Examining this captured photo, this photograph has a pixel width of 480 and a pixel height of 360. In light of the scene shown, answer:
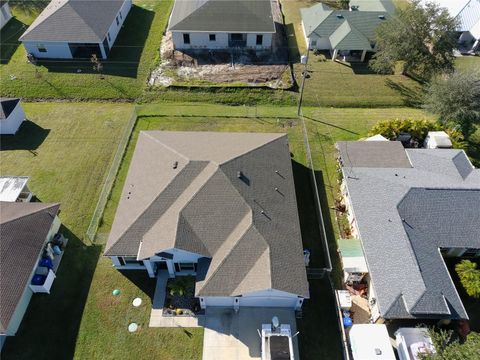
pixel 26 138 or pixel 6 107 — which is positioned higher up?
pixel 6 107

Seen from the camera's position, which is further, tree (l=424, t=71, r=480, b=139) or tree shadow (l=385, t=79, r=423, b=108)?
tree shadow (l=385, t=79, r=423, b=108)

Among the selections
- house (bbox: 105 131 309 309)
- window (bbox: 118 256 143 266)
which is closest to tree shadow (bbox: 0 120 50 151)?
house (bbox: 105 131 309 309)

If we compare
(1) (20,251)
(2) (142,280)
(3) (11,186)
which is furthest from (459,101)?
(3) (11,186)

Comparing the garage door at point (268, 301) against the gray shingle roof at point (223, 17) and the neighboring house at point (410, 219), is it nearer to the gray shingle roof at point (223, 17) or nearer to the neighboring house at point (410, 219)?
the neighboring house at point (410, 219)

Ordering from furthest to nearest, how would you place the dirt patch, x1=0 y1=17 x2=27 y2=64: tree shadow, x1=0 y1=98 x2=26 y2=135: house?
x1=0 y1=17 x2=27 y2=64: tree shadow < the dirt patch < x1=0 y1=98 x2=26 y2=135: house

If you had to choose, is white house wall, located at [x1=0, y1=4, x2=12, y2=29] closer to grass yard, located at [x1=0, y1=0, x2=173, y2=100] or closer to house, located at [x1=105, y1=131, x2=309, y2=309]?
grass yard, located at [x1=0, y1=0, x2=173, y2=100]

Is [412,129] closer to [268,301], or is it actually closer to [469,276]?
[469,276]
